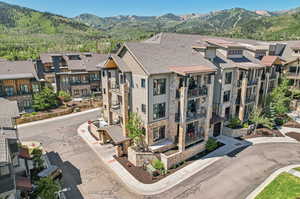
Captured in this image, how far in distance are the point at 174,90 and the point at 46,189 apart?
17.3 meters

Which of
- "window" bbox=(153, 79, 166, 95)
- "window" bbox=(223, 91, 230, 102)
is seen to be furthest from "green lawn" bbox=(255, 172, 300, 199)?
"window" bbox=(153, 79, 166, 95)

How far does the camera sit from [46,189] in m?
16.3

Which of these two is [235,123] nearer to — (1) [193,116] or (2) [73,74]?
(1) [193,116]

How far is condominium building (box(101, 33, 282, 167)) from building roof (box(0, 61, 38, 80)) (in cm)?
2412

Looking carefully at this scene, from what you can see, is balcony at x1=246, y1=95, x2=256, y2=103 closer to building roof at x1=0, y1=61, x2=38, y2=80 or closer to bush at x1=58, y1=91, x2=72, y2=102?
bush at x1=58, y1=91, x2=72, y2=102

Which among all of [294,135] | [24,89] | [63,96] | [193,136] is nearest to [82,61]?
[63,96]

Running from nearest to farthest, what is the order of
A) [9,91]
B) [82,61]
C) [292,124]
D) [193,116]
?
[193,116] < [292,124] < [9,91] < [82,61]

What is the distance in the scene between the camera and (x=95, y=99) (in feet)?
164

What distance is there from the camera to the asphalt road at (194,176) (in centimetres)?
1880

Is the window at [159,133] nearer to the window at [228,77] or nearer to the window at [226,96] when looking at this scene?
the window at [226,96]

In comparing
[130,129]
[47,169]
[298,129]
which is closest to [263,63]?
[298,129]

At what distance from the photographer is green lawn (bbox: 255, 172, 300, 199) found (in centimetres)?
1795

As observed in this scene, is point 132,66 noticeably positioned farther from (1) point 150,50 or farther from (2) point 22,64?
(2) point 22,64

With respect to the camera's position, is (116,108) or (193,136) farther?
(116,108)
